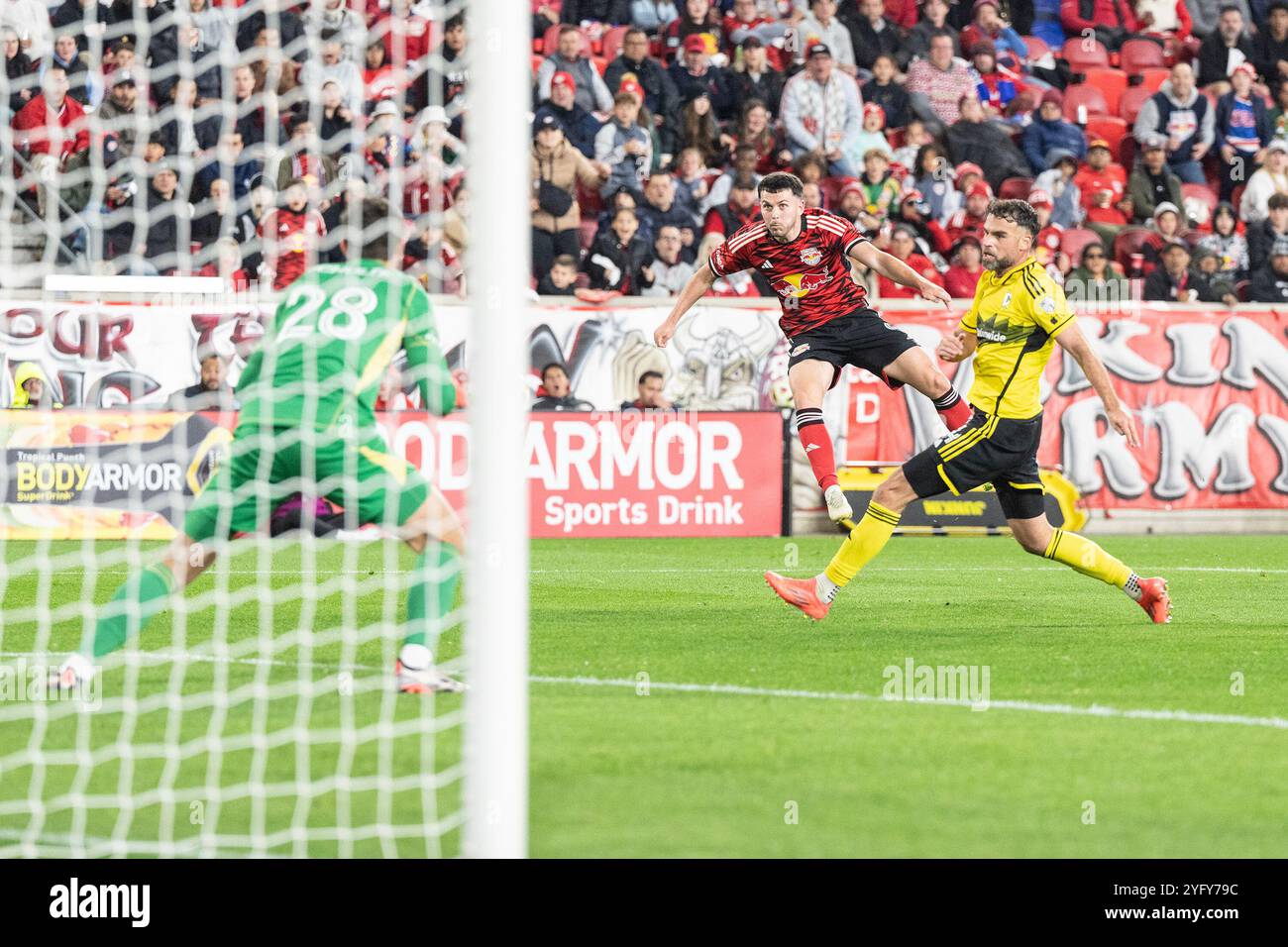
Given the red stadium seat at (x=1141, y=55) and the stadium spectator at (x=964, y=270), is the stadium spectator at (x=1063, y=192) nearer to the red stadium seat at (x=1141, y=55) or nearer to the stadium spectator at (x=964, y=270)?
the stadium spectator at (x=964, y=270)

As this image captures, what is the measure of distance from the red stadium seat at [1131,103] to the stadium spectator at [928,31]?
2197 millimetres

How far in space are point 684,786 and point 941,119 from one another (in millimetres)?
16529

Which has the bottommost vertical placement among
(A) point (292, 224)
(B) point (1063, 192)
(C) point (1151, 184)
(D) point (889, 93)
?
(A) point (292, 224)

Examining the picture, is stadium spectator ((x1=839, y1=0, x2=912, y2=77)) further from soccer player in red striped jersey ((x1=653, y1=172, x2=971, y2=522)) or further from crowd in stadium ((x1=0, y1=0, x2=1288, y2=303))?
soccer player in red striped jersey ((x1=653, y1=172, x2=971, y2=522))

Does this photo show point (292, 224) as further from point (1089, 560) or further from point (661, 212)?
point (661, 212)

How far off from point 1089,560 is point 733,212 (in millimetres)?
9659

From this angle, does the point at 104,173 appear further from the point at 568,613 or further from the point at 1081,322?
the point at 1081,322

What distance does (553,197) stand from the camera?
17500 millimetres

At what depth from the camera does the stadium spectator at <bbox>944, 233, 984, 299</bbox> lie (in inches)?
731

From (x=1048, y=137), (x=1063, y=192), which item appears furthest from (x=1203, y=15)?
(x=1063, y=192)

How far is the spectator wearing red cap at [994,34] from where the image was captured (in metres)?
22.0

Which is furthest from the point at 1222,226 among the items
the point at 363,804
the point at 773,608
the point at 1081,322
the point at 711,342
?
the point at 363,804

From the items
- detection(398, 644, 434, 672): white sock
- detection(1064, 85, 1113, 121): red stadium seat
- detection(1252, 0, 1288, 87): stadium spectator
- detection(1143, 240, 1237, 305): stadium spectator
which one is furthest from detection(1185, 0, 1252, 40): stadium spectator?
detection(398, 644, 434, 672): white sock
